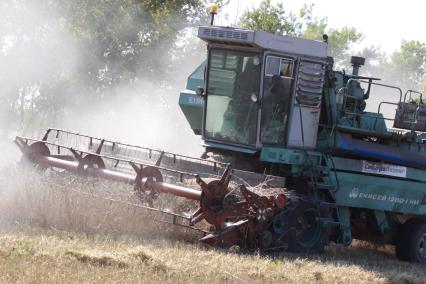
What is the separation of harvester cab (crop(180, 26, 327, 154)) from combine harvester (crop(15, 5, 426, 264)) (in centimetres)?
1

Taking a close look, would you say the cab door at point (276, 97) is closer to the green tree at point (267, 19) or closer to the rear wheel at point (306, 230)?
the rear wheel at point (306, 230)

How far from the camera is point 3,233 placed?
837 cm

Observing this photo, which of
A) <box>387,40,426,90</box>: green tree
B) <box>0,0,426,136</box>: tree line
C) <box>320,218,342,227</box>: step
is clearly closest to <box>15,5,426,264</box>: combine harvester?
<box>320,218,342,227</box>: step

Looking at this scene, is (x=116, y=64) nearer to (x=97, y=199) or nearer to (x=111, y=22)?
Answer: (x=111, y=22)

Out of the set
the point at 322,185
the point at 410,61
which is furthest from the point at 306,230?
the point at 410,61

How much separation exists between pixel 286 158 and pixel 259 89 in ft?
3.11

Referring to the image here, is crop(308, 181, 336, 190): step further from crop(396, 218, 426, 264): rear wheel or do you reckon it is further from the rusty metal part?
crop(396, 218, 426, 264): rear wheel

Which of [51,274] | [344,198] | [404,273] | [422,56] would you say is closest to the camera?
[51,274]

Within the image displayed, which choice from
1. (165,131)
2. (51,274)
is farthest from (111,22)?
(51,274)

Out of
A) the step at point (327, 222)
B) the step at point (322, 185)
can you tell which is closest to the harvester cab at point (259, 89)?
the step at point (322, 185)

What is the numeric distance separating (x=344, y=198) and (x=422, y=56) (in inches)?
1904

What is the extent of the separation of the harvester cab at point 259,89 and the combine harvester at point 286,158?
1 centimetres

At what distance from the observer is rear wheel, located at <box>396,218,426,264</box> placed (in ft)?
36.0

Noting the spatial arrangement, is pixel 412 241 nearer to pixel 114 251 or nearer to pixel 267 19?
pixel 114 251
